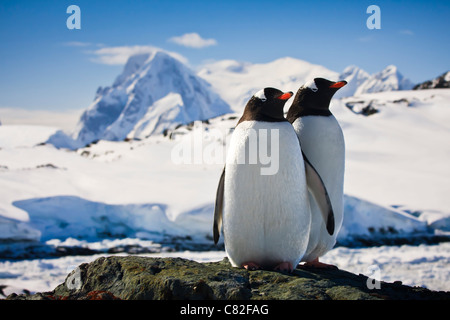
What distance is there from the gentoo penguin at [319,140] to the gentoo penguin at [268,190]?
1.47 feet

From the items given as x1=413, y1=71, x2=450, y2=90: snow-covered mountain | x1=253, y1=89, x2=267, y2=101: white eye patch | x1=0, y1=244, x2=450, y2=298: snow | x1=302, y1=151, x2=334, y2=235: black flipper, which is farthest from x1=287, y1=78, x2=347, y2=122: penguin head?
x1=413, y1=71, x2=450, y2=90: snow-covered mountain

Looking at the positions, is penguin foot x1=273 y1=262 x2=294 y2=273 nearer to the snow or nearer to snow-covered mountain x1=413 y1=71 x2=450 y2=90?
the snow

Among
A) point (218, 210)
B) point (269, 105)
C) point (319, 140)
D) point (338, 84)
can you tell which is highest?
point (338, 84)

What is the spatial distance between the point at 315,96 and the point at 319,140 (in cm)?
42

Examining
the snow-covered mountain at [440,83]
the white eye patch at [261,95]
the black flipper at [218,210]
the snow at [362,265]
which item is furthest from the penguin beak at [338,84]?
the snow-covered mountain at [440,83]

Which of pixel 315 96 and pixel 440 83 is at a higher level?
pixel 440 83

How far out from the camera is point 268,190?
378 cm

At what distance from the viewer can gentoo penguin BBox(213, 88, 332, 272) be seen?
148 inches

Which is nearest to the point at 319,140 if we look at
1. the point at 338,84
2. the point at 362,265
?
the point at 338,84

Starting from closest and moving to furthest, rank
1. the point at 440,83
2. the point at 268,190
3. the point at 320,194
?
1. the point at 268,190
2. the point at 320,194
3. the point at 440,83

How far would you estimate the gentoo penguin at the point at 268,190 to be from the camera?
375 cm

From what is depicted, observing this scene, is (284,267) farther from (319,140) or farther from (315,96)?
(315,96)

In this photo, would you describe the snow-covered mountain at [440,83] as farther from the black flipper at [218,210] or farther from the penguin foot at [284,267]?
the penguin foot at [284,267]

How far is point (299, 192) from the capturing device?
3.83 meters
